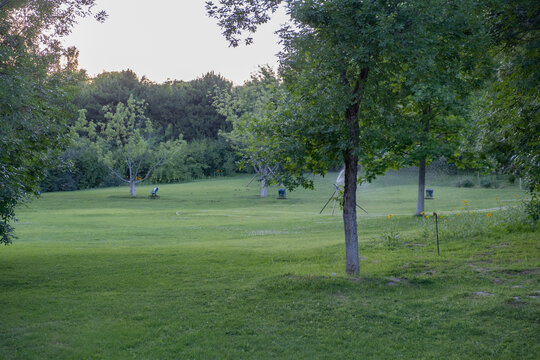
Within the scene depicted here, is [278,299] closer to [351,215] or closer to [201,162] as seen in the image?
[351,215]

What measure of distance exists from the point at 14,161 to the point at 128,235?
10.2 metres

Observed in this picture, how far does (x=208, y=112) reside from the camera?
222ft

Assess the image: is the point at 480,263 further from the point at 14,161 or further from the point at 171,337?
the point at 14,161

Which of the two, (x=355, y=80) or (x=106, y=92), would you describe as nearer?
(x=355, y=80)

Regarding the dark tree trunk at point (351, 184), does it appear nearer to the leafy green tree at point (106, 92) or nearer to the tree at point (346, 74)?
the tree at point (346, 74)

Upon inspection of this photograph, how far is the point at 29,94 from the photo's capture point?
26.9 ft

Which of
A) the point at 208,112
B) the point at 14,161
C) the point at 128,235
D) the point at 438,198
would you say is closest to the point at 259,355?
the point at 14,161

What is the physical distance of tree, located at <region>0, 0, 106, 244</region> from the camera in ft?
25.5

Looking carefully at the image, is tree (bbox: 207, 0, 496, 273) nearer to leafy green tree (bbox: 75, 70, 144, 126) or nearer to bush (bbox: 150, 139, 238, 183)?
bush (bbox: 150, 139, 238, 183)

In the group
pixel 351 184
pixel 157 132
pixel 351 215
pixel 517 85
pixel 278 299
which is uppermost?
pixel 157 132

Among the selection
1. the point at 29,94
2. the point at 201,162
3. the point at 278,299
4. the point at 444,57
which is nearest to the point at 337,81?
the point at 444,57

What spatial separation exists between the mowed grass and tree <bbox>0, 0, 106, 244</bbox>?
2.08 metres

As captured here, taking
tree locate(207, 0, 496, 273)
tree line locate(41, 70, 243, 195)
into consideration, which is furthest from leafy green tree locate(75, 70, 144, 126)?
tree locate(207, 0, 496, 273)

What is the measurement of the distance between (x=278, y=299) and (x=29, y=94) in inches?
219
